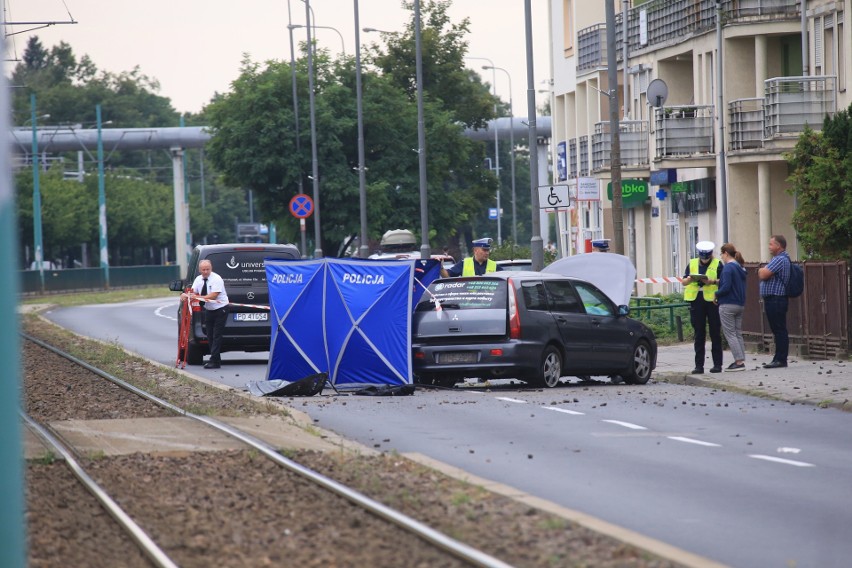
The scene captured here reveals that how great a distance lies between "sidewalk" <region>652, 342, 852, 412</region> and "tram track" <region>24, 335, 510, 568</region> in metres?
6.52

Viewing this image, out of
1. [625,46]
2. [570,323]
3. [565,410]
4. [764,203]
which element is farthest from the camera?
[625,46]

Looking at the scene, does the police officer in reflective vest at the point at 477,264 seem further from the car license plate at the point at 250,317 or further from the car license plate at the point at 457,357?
the car license plate at the point at 250,317

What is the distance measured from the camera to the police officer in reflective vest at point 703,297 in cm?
2241

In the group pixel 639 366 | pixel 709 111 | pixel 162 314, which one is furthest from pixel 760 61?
pixel 162 314

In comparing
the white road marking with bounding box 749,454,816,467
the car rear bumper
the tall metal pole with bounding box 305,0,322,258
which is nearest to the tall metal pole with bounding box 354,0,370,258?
the tall metal pole with bounding box 305,0,322,258

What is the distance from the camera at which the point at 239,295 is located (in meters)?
26.6

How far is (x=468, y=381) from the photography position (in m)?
23.0

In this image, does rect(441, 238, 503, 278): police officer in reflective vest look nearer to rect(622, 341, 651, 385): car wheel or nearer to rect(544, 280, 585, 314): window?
rect(544, 280, 585, 314): window

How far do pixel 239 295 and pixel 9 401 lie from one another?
767 inches

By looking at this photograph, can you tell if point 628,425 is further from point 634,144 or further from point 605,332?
point 634,144

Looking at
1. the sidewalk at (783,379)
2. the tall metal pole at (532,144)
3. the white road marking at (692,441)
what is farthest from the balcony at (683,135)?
the white road marking at (692,441)

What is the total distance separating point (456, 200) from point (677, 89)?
52.3ft

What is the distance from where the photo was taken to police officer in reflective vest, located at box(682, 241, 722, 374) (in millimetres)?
22406

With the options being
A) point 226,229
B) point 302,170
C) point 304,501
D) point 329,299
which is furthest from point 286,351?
point 226,229
